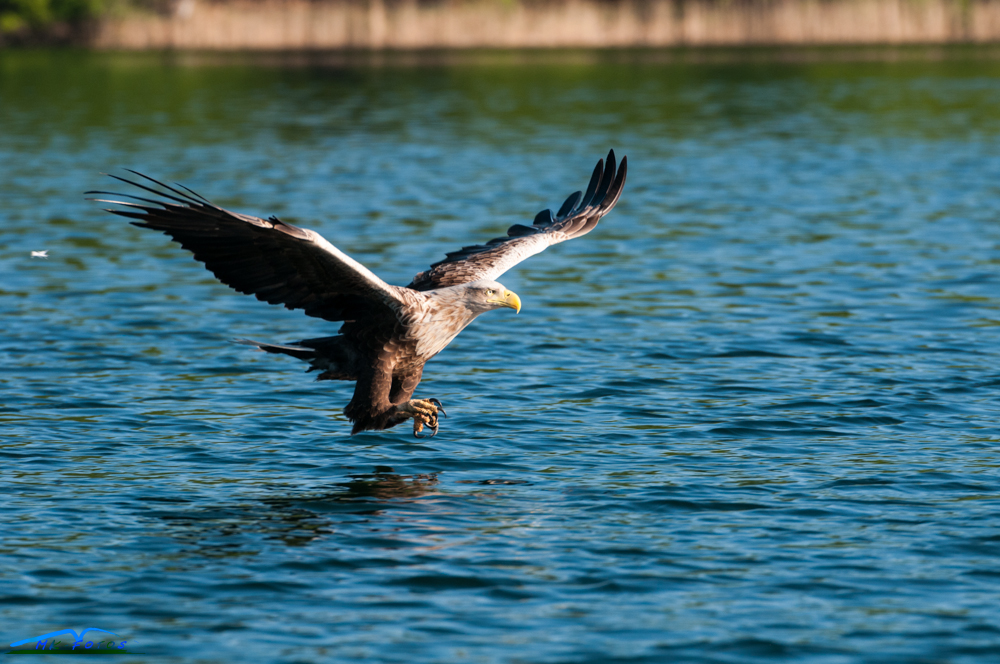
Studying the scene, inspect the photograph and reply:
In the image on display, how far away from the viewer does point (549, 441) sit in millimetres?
10211

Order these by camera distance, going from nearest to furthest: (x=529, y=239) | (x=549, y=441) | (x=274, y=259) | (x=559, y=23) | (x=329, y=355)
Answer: (x=274, y=259)
(x=329, y=355)
(x=549, y=441)
(x=529, y=239)
(x=559, y=23)

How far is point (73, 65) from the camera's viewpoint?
52344mm

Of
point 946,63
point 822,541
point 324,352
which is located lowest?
point 822,541

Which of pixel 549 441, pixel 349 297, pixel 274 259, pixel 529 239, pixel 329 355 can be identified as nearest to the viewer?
pixel 274 259

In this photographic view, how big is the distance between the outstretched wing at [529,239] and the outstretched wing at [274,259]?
94cm

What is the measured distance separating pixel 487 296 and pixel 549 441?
63.0 inches

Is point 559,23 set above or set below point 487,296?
above

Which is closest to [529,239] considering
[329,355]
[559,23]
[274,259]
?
[329,355]

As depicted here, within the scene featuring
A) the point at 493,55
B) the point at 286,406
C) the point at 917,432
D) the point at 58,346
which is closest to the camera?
the point at 917,432

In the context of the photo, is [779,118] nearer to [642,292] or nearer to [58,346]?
[642,292]

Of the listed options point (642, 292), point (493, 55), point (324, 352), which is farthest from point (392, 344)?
point (493, 55)

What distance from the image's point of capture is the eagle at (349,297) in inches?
328

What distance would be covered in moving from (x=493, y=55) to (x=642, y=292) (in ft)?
144

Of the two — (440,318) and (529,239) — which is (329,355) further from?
(529,239)
